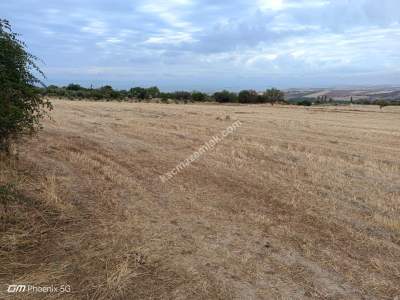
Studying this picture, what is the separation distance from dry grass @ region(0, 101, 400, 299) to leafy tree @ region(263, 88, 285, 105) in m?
48.0

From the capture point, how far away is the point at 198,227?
5.43 metres

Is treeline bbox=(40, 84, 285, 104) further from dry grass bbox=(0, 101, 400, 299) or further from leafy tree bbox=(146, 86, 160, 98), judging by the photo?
Answer: dry grass bbox=(0, 101, 400, 299)

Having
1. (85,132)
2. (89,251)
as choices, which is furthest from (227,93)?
(89,251)

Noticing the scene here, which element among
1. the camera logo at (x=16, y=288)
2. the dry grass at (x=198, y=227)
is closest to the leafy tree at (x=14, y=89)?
the dry grass at (x=198, y=227)

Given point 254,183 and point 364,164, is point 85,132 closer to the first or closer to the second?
point 254,183

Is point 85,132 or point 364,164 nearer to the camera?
point 364,164

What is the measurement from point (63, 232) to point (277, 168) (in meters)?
5.40

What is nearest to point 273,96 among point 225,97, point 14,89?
point 225,97

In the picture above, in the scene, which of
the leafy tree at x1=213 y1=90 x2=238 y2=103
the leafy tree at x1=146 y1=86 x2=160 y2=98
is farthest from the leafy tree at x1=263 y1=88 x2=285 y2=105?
the leafy tree at x1=146 y1=86 x2=160 y2=98

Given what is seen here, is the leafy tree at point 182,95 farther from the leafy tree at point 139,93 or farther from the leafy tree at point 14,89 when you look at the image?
the leafy tree at point 14,89

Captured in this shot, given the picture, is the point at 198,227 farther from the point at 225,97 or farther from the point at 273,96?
the point at 273,96

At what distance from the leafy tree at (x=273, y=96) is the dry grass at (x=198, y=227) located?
48.0 m

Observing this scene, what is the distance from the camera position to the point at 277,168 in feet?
30.1

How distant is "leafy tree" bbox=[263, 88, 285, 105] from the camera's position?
56969 mm
